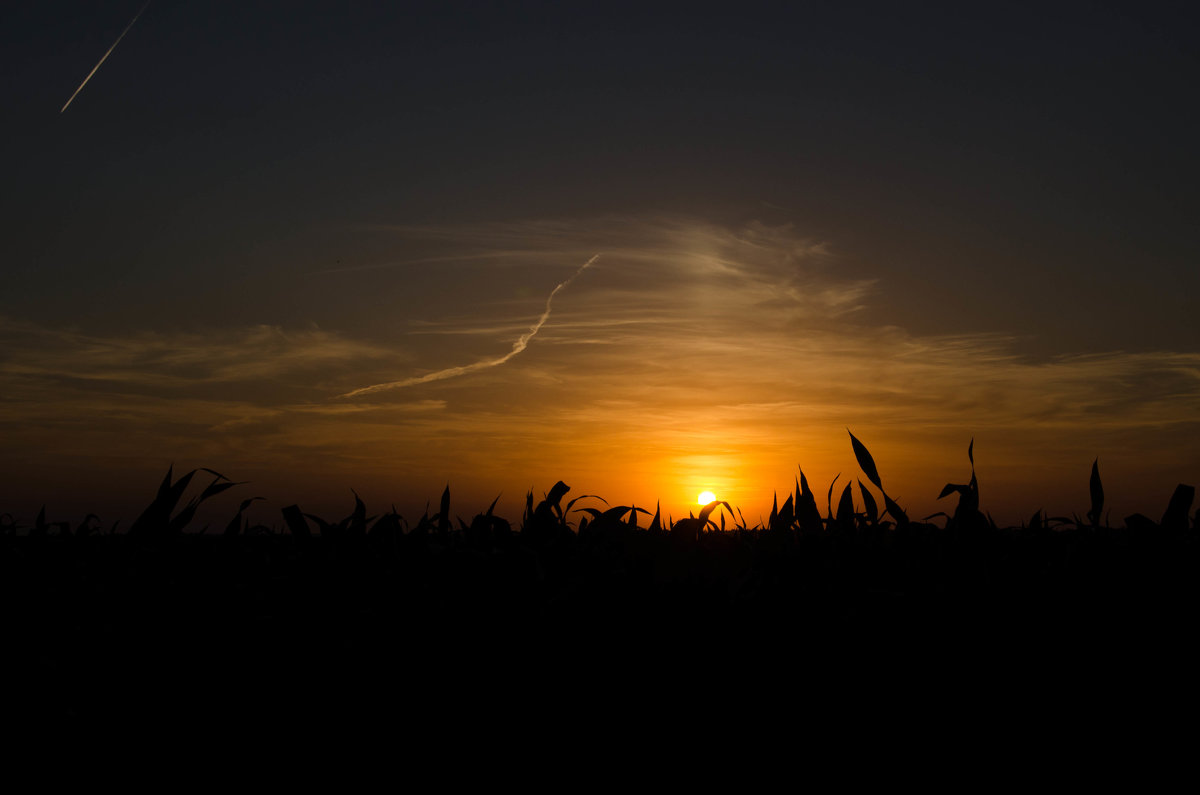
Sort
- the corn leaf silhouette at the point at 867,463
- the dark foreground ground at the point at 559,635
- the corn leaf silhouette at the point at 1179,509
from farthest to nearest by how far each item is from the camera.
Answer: the corn leaf silhouette at the point at 867,463, the corn leaf silhouette at the point at 1179,509, the dark foreground ground at the point at 559,635

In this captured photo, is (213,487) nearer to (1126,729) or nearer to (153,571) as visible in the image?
(153,571)

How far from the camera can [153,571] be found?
2484 mm

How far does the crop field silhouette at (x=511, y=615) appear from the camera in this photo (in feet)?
6.48

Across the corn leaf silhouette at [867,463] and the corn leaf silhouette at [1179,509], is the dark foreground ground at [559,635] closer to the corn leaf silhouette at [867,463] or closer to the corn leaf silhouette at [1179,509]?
the corn leaf silhouette at [1179,509]

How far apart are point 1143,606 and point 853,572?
33.3 inches

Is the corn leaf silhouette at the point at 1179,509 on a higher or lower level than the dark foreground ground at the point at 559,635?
higher

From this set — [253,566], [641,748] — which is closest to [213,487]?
[253,566]

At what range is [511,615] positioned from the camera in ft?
7.22

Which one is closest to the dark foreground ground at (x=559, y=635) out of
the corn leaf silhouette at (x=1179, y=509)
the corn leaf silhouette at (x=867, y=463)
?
the corn leaf silhouette at (x=1179, y=509)

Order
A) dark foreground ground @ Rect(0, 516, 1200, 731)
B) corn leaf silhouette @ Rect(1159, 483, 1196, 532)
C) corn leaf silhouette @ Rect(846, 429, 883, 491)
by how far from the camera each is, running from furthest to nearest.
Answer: corn leaf silhouette @ Rect(846, 429, 883, 491)
corn leaf silhouette @ Rect(1159, 483, 1196, 532)
dark foreground ground @ Rect(0, 516, 1200, 731)

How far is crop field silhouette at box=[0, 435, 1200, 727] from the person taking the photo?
1977 mm

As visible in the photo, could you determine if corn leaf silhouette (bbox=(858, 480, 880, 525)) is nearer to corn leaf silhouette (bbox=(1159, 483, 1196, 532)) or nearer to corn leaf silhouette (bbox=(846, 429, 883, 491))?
corn leaf silhouette (bbox=(846, 429, 883, 491))

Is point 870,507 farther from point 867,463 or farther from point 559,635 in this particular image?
point 559,635

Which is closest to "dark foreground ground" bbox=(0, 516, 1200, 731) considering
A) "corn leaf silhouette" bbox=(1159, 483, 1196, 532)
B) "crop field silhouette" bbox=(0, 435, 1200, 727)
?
"crop field silhouette" bbox=(0, 435, 1200, 727)
